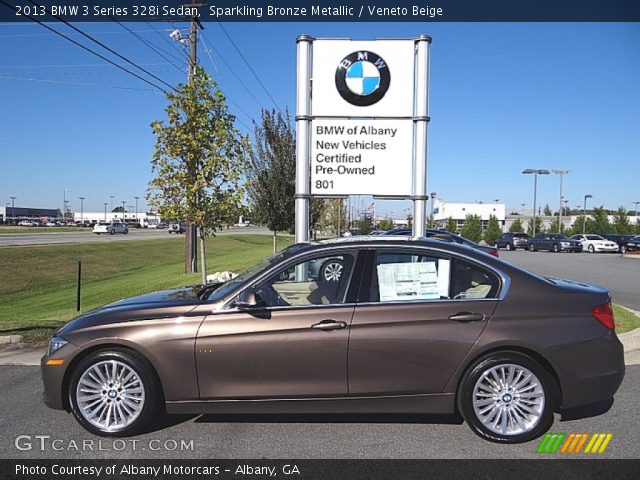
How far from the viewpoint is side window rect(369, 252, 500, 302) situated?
4.40m

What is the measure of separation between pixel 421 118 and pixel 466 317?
553cm

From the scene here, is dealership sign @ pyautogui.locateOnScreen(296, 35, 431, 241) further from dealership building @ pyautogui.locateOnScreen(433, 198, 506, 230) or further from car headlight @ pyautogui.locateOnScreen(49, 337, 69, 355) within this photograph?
dealership building @ pyautogui.locateOnScreen(433, 198, 506, 230)

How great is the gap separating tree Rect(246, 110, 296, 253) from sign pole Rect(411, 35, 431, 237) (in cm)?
1134

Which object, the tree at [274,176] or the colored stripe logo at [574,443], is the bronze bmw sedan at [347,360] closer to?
the colored stripe logo at [574,443]

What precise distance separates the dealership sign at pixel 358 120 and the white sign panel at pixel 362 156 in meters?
0.02

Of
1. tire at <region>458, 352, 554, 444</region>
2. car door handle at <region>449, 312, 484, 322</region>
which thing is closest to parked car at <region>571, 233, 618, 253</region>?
tire at <region>458, 352, 554, 444</region>

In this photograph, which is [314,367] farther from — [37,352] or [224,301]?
[37,352]

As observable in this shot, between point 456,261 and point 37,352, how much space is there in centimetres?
542

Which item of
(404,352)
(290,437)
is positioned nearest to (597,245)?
(404,352)

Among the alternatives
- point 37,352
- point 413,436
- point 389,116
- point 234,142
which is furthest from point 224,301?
point 234,142

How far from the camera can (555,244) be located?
41781 millimetres

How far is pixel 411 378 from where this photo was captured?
13.7 ft

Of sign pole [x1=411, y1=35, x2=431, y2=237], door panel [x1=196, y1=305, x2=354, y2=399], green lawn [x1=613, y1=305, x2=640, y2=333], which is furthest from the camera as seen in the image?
sign pole [x1=411, y1=35, x2=431, y2=237]

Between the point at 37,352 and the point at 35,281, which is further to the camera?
the point at 35,281
